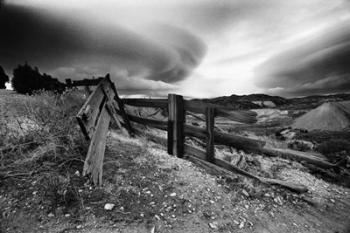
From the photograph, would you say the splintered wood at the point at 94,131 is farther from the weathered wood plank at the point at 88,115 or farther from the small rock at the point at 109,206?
the small rock at the point at 109,206

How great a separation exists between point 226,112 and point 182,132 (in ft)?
3.93

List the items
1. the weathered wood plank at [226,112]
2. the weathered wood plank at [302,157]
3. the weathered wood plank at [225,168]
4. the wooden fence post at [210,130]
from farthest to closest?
the weathered wood plank at [302,157] → the wooden fence post at [210,130] → the weathered wood plank at [225,168] → the weathered wood plank at [226,112]

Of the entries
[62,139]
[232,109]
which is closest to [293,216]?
[232,109]

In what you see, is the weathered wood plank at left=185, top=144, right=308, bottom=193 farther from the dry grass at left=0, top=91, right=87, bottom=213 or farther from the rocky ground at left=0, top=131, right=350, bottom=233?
the dry grass at left=0, top=91, right=87, bottom=213

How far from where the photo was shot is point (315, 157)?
4.27 m

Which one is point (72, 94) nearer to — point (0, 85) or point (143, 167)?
point (143, 167)

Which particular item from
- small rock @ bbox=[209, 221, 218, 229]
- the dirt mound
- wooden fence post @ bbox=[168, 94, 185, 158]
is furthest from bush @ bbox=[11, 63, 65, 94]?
the dirt mound

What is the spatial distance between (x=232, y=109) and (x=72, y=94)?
5024 millimetres

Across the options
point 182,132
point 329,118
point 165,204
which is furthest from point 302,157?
point 329,118

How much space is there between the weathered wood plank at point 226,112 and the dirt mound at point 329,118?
9301mm

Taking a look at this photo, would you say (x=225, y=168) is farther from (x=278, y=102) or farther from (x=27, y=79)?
(x=278, y=102)

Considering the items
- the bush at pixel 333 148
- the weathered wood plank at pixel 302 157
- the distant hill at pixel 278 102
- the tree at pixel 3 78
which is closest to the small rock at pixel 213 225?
the distant hill at pixel 278 102

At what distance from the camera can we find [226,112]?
328 centimetres

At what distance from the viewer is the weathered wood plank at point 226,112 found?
120 inches
